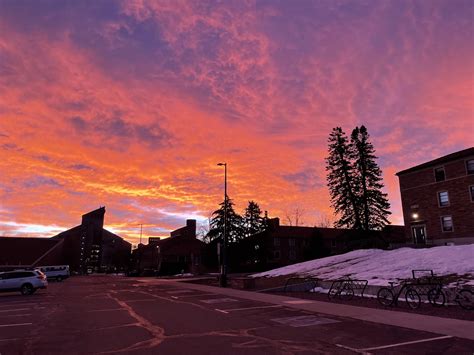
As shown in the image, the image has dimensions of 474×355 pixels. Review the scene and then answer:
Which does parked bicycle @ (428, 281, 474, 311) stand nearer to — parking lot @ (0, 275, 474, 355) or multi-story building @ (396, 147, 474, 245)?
parking lot @ (0, 275, 474, 355)

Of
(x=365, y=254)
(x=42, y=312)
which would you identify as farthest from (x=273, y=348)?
A: (x=365, y=254)

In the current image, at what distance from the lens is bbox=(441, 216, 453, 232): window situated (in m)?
41.2

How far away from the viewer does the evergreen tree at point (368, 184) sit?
51969 millimetres

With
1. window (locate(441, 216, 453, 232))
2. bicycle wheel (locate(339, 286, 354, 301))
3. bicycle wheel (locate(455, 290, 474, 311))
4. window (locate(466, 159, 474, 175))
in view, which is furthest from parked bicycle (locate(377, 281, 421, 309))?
window (locate(466, 159, 474, 175))

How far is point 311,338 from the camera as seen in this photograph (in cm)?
930

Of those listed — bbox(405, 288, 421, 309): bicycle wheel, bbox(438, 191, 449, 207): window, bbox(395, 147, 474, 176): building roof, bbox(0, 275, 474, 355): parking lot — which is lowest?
bbox(0, 275, 474, 355): parking lot

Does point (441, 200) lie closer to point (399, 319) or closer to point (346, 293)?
point (346, 293)

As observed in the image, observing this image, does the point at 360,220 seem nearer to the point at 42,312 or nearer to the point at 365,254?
the point at 365,254

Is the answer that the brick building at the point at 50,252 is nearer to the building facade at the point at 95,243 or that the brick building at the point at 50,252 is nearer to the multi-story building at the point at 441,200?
the building facade at the point at 95,243

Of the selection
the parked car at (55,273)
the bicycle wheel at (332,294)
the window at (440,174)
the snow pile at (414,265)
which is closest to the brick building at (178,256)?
the parked car at (55,273)

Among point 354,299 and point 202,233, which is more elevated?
point 202,233

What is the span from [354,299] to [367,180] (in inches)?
1535

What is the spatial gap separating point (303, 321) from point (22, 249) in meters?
102

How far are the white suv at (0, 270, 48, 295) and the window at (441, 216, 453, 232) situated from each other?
40.0 metres
